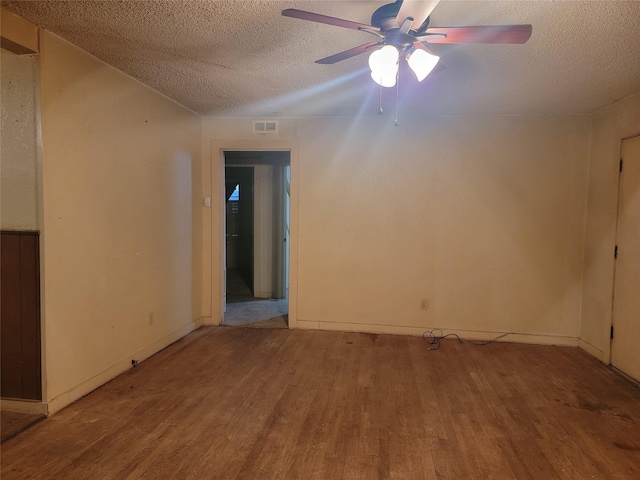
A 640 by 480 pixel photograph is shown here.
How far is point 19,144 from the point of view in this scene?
228cm

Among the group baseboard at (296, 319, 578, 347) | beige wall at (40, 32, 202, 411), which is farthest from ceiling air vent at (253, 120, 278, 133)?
baseboard at (296, 319, 578, 347)

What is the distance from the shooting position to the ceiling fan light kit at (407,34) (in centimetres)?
160

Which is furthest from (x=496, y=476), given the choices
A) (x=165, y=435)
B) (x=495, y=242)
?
(x=495, y=242)

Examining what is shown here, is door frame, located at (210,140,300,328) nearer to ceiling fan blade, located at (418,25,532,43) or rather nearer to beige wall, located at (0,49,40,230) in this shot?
beige wall, located at (0,49,40,230)

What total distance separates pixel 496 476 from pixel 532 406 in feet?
3.02

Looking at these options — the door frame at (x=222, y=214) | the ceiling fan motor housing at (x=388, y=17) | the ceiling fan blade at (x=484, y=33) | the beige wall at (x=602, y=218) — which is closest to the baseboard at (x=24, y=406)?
the door frame at (x=222, y=214)

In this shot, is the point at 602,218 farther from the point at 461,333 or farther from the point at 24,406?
the point at 24,406

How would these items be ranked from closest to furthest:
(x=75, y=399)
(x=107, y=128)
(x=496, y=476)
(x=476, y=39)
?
(x=476, y=39)
(x=496, y=476)
(x=75, y=399)
(x=107, y=128)

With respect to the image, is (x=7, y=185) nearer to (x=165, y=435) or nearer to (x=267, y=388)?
(x=165, y=435)

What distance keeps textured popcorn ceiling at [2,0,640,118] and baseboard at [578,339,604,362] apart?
228 centimetres

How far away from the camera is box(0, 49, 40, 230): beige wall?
224cm

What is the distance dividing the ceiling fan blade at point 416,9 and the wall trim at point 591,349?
3.48 metres

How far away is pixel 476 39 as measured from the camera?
5.62 feet

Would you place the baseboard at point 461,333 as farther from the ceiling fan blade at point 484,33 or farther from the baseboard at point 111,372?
the ceiling fan blade at point 484,33
